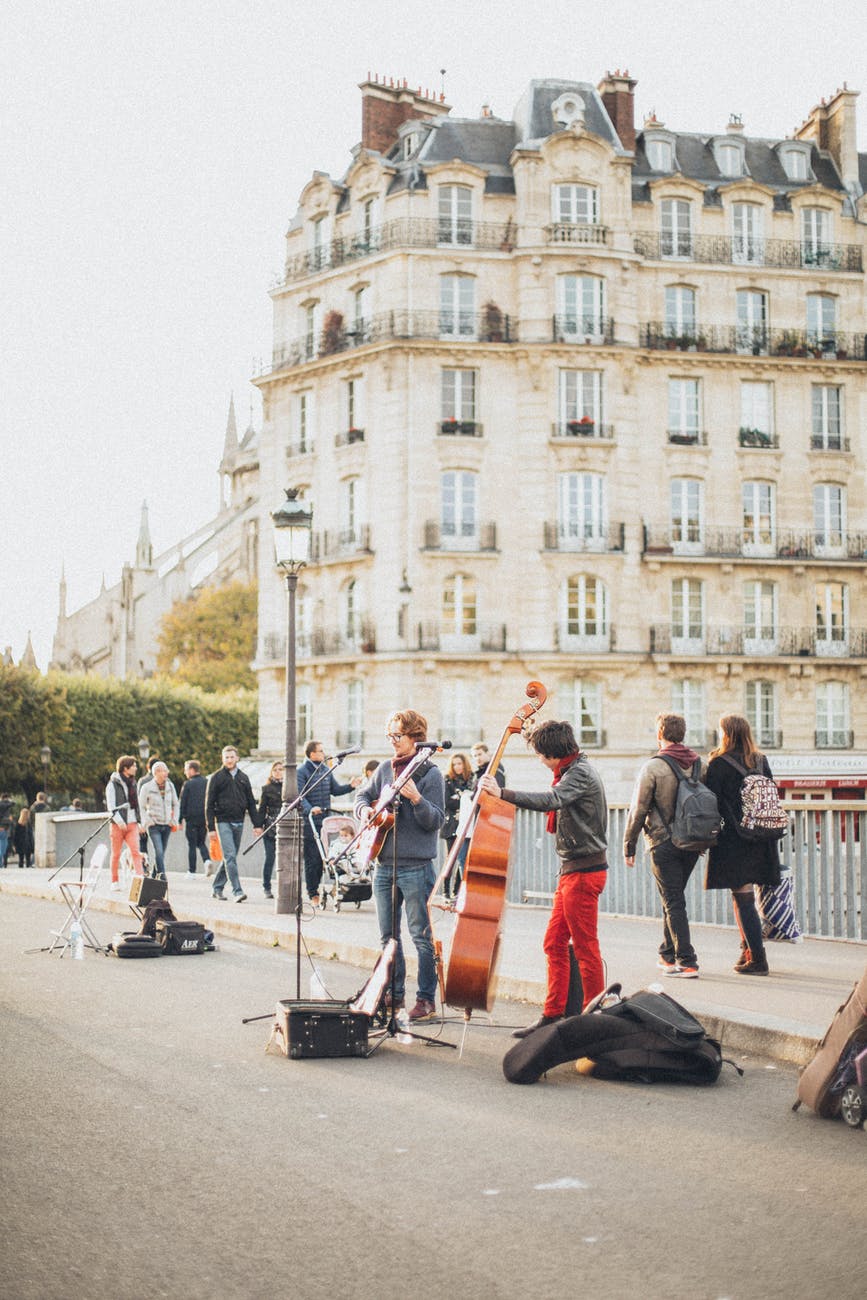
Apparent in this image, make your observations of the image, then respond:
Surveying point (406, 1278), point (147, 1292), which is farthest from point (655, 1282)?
point (147, 1292)

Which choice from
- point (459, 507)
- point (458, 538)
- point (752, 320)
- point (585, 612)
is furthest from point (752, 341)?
point (458, 538)

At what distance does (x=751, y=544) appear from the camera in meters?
44.2

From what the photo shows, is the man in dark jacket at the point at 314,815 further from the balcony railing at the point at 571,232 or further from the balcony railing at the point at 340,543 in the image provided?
the balcony railing at the point at 571,232

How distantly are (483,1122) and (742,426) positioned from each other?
40349mm

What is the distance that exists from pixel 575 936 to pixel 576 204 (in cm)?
3837

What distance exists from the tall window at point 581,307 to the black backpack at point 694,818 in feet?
113

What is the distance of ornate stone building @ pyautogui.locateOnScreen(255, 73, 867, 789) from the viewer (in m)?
42.1

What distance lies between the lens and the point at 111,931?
15.3 meters

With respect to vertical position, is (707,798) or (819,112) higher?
(819,112)

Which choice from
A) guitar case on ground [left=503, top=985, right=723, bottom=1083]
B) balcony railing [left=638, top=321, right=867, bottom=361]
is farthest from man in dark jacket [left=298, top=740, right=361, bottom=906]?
balcony railing [left=638, top=321, right=867, bottom=361]

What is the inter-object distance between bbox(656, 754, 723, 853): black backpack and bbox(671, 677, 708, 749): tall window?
33.2m

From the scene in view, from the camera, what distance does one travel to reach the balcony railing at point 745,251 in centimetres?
4466

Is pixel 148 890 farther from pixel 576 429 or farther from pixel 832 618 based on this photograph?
pixel 832 618

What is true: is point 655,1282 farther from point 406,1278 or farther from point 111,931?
point 111,931
